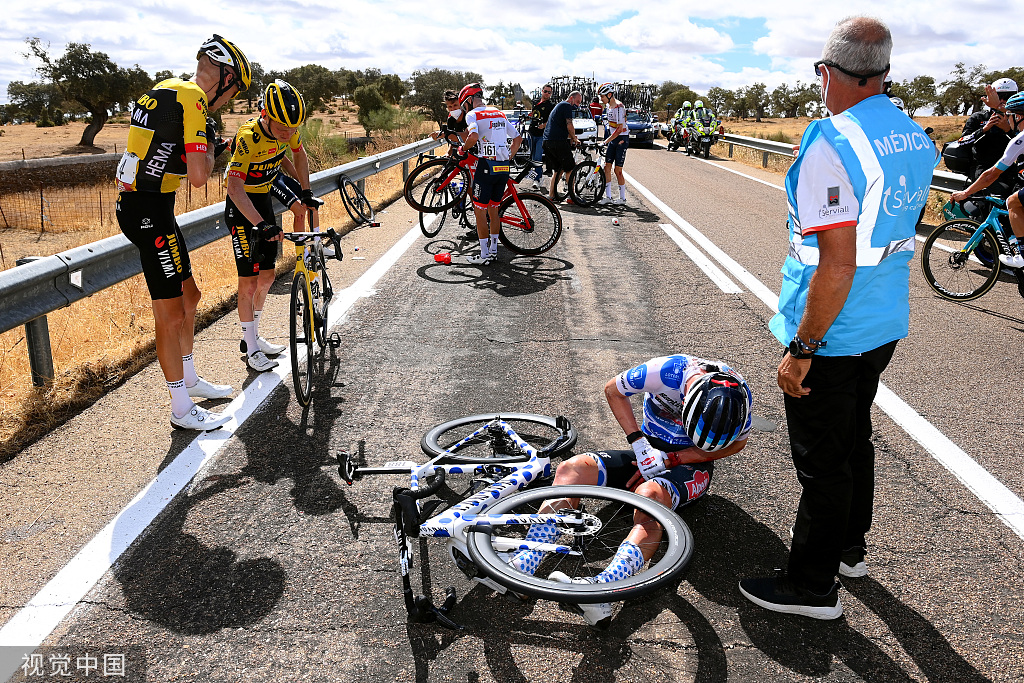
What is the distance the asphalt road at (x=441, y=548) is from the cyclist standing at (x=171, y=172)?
0.52m

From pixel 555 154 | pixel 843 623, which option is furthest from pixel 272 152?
pixel 555 154

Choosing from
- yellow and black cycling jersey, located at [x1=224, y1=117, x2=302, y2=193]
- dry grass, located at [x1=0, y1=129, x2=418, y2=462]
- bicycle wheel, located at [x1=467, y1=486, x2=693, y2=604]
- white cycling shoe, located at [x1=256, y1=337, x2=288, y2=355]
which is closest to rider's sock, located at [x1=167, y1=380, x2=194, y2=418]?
dry grass, located at [x1=0, y1=129, x2=418, y2=462]

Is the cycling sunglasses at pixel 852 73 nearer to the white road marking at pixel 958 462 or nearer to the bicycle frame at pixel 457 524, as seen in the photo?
the bicycle frame at pixel 457 524

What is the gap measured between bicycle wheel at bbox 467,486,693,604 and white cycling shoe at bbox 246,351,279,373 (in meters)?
3.00

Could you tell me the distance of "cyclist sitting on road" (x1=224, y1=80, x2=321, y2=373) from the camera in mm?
5672

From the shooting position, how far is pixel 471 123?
9820 mm

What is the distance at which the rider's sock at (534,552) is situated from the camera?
3070 millimetres

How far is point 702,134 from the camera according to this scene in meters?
29.0

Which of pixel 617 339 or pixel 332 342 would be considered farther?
pixel 617 339

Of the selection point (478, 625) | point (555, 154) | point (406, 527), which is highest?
point (555, 154)

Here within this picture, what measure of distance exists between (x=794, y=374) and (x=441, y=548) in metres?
1.79

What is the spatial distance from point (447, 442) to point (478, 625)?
1655 millimetres

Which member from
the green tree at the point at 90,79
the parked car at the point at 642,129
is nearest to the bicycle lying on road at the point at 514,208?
the parked car at the point at 642,129

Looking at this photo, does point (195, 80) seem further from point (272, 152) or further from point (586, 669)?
point (586, 669)
